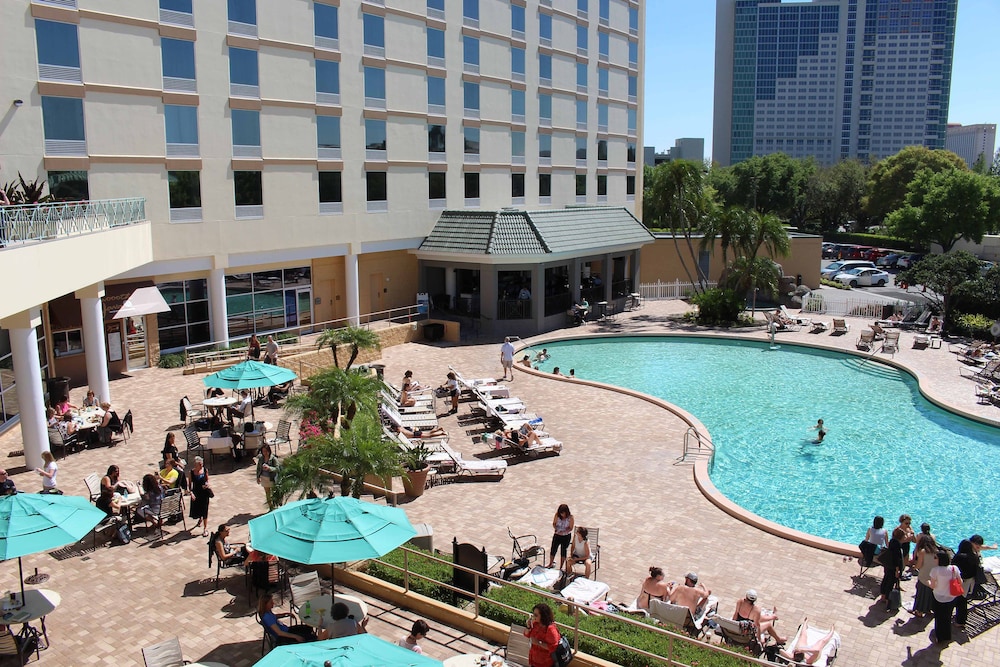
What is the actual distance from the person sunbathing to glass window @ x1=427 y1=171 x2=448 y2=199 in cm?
3025

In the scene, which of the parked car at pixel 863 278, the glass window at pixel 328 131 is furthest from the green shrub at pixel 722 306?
the parked car at pixel 863 278

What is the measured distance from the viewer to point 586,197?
49156 millimetres

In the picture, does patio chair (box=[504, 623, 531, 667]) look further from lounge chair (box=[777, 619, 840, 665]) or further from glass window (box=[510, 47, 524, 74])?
glass window (box=[510, 47, 524, 74])

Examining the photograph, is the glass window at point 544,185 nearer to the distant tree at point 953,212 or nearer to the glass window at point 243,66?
the glass window at point 243,66

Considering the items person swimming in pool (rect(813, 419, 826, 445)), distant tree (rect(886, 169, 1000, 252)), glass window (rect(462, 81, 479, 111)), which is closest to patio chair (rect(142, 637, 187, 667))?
person swimming in pool (rect(813, 419, 826, 445))

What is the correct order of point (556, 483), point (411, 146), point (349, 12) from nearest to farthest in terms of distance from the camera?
point (556, 483)
point (349, 12)
point (411, 146)

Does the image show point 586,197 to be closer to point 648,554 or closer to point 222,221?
point 222,221

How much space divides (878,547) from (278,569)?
32.1 feet

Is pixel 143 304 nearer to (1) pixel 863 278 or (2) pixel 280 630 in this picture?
(2) pixel 280 630

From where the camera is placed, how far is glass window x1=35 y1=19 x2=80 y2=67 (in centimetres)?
2362

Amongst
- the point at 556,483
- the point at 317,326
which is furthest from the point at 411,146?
the point at 556,483

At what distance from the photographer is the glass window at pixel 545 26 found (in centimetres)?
4366

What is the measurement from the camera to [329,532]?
Result: 33.9 ft

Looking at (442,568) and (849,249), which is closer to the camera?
(442,568)
